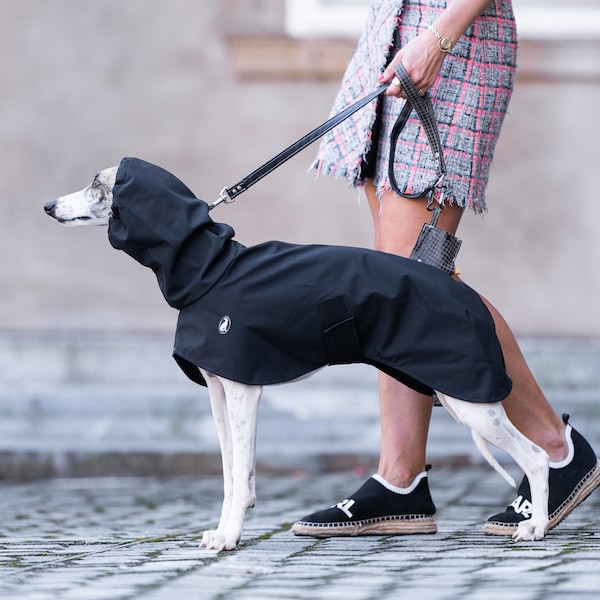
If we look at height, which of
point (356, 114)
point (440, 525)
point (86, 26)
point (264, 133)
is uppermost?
point (86, 26)

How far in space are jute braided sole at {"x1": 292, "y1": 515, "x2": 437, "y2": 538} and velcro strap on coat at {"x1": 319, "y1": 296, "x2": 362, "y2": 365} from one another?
692mm

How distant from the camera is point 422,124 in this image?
3.78 m

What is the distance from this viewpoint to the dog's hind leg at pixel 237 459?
337cm

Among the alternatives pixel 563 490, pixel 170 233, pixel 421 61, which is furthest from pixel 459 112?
Answer: pixel 563 490

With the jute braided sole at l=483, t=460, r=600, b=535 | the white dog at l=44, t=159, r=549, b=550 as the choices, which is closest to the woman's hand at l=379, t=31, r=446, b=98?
the white dog at l=44, t=159, r=549, b=550

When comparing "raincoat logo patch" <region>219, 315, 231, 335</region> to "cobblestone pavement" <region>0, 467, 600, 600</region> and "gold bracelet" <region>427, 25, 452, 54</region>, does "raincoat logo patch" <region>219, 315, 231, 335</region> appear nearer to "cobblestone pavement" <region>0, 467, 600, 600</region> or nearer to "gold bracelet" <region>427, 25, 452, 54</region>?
"cobblestone pavement" <region>0, 467, 600, 600</region>

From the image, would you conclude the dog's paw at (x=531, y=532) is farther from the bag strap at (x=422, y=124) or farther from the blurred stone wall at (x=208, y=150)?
the blurred stone wall at (x=208, y=150)

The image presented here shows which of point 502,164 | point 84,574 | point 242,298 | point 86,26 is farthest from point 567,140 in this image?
point 84,574

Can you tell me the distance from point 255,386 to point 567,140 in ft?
12.7

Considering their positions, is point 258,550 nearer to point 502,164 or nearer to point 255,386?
point 255,386

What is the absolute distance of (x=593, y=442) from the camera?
6301 mm

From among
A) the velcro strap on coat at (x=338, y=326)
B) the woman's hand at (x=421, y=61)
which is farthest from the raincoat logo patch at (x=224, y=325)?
the woman's hand at (x=421, y=61)

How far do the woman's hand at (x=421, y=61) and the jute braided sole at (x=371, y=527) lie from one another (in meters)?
1.30

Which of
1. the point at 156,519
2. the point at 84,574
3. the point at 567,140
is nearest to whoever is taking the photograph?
the point at 84,574
